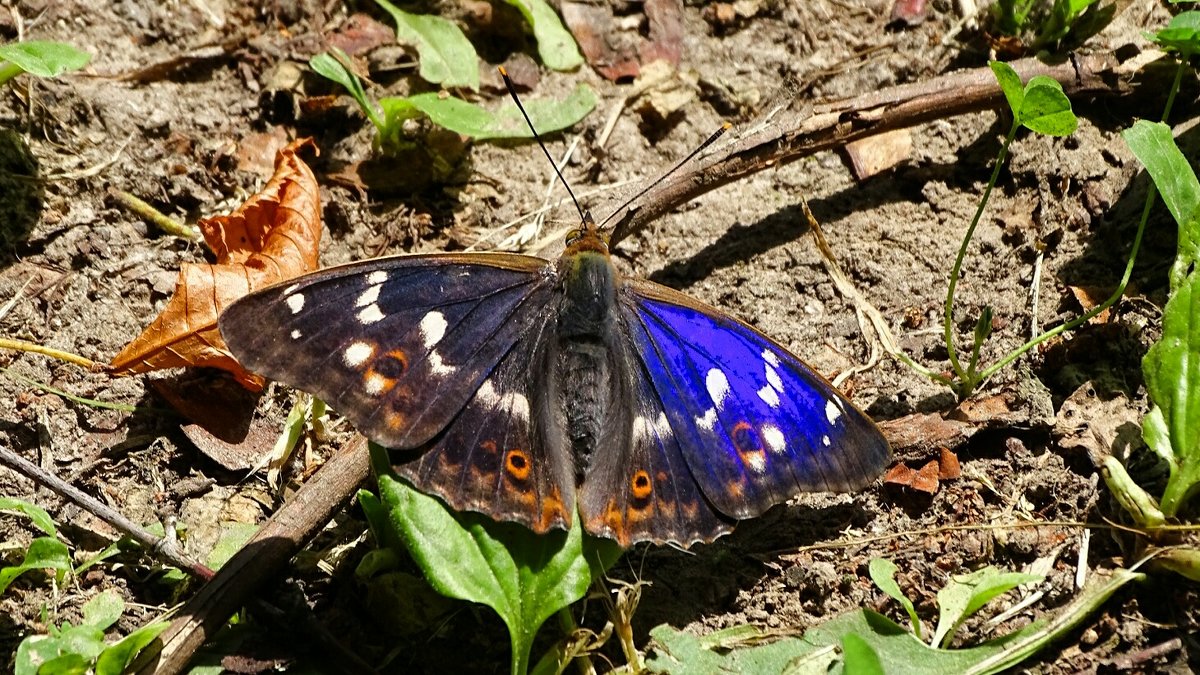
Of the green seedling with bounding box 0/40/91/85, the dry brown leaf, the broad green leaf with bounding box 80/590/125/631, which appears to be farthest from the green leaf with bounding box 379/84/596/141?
the broad green leaf with bounding box 80/590/125/631

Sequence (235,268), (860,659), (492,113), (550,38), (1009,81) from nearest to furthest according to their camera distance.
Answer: (860,659) < (1009,81) < (235,268) < (492,113) < (550,38)

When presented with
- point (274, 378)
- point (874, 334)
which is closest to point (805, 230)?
point (874, 334)

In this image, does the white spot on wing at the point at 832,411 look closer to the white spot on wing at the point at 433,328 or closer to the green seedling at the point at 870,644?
the green seedling at the point at 870,644

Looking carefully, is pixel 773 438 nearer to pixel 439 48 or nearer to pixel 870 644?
pixel 870 644

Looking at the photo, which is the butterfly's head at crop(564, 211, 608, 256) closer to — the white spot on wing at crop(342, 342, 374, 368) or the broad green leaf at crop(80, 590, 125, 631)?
the white spot on wing at crop(342, 342, 374, 368)

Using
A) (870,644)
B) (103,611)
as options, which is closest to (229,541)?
(103,611)
